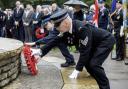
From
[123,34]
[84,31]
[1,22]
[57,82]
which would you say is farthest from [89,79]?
[1,22]

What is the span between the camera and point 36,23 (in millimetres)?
16266

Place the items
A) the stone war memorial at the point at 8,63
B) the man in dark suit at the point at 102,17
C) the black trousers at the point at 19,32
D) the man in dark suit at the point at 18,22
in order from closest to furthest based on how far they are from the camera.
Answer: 1. the stone war memorial at the point at 8,63
2. the man in dark suit at the point at 102,17
3. the man in dark suit at the point at 18,22
4. the black trousers at the point at 19,32

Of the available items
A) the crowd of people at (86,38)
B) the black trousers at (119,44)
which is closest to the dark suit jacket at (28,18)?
the crowd of people at (86,38)

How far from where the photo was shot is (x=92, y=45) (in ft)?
21.3

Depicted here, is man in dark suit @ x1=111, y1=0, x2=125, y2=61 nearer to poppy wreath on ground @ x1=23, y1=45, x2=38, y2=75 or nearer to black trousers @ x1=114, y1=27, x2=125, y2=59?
black trousers @ x1=114, y1=27, x2=125, y2=59

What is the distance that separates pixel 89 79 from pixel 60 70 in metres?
0.96

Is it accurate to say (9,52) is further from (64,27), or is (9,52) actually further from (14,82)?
(64,27)

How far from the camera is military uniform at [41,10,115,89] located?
6152 millimetres

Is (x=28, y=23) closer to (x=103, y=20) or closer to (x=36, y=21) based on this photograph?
(x=36, y=21)

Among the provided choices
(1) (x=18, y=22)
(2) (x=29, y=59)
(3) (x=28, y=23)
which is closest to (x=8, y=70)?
(2) (x=29, y=59)

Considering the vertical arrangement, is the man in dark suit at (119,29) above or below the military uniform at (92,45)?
below

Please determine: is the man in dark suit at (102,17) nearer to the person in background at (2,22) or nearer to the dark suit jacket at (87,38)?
the dark suit jacket at (87,38)

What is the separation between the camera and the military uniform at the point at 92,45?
6.15m

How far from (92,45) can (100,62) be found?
1.00 feet
